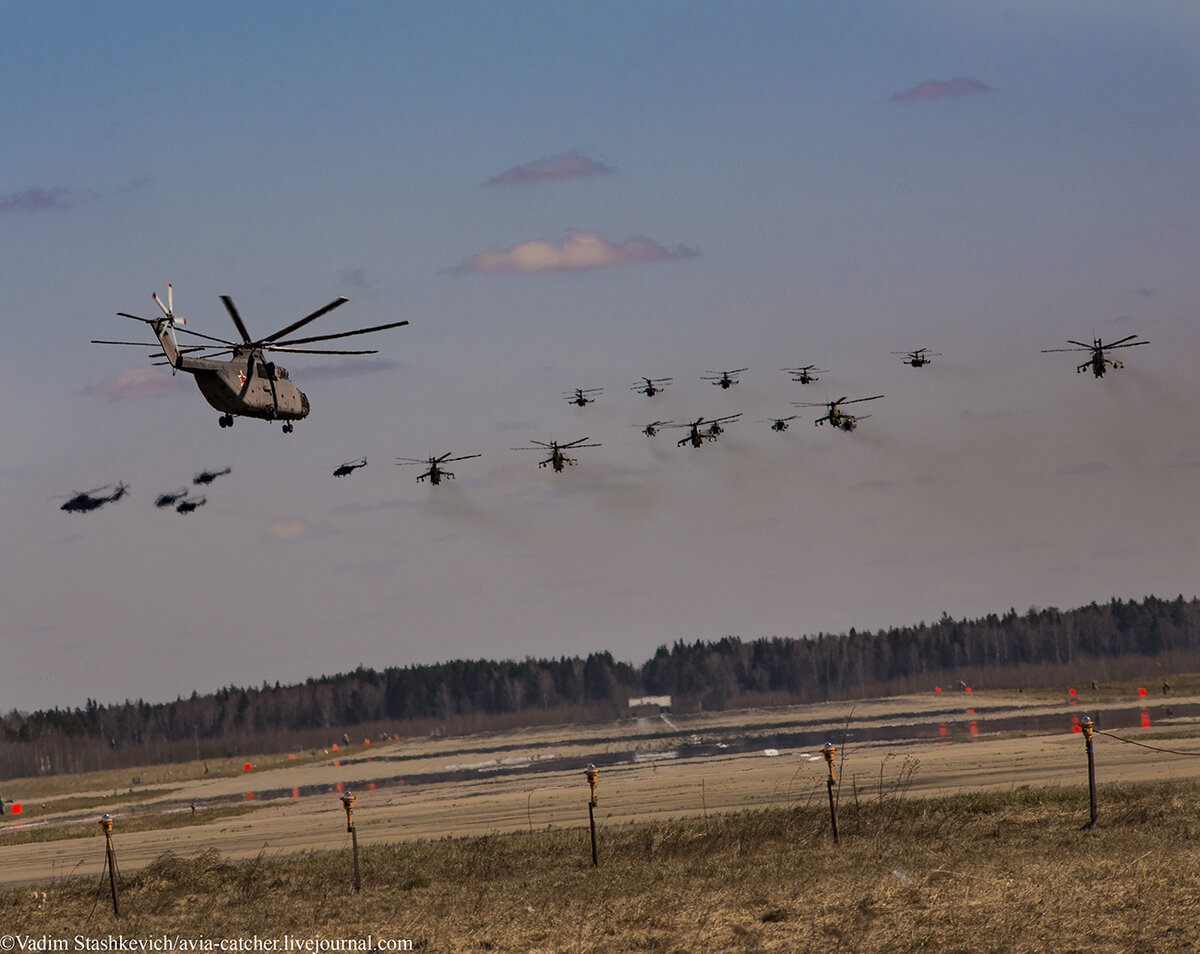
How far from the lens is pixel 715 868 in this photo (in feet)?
82.5

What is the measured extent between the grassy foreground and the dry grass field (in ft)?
0.21

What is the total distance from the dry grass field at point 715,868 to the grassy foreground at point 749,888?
63 millimetres

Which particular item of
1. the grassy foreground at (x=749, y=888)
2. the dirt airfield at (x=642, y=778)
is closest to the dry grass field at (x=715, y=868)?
the grassy foreground at (x=749, y=888)

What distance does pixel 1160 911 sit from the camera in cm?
1789

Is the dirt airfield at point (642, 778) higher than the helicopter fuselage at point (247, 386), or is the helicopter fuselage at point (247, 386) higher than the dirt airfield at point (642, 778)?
the helicopter fuselage at point (247, 386)

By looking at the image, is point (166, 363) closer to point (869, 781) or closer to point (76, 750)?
point (869, 781)

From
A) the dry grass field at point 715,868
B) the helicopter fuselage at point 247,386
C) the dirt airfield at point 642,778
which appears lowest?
the dirt airfield at point 642,778

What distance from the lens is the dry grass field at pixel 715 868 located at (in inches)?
749

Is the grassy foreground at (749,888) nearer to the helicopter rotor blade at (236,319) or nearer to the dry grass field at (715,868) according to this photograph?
the dry grass field at (715,868)

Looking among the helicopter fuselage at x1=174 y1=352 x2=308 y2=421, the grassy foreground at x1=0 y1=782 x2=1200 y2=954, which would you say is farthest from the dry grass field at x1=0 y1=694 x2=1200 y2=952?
the helicopter fuselage at x1=174 y1=352 x2=308 y2=421

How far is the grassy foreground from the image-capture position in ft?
60.7

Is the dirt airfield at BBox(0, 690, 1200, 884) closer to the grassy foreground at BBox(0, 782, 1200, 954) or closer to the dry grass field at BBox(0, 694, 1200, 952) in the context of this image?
the dry grass field at BBox(0, 694, 1200, 952)

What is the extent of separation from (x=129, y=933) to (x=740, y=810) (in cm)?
1820

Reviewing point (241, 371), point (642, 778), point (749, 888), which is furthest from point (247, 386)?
point (642, 778)
